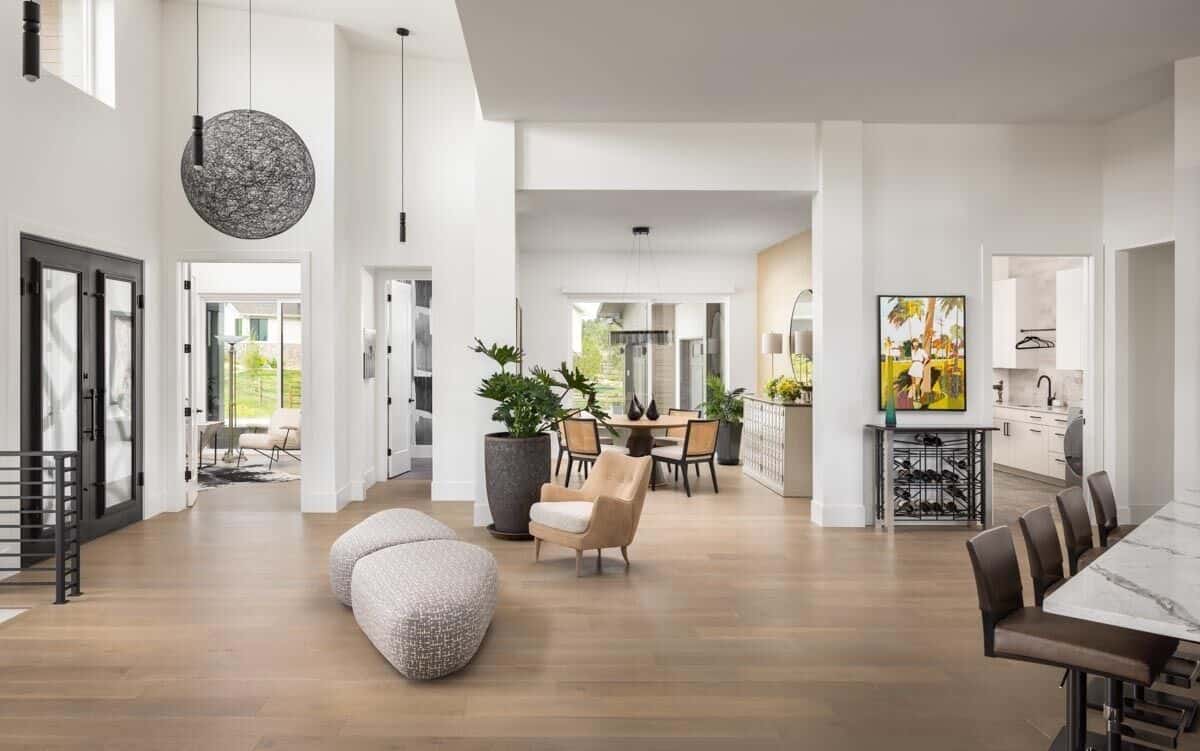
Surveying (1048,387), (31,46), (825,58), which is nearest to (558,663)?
(31,46)

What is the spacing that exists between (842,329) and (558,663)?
4.13 metres

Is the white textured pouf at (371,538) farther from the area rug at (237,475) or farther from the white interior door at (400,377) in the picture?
the area rug at (237,475)

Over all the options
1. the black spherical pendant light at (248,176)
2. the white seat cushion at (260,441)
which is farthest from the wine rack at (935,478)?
the white seat cushion at (260,441)

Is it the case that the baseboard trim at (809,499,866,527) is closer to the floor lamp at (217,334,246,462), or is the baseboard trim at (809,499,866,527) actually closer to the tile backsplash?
the tile backsplash

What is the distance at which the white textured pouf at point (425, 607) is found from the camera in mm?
3311

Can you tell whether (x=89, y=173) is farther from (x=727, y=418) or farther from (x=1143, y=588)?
(x=727, y=418)

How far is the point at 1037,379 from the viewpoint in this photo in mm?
9844

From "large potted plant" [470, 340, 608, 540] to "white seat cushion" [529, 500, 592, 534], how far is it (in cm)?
68

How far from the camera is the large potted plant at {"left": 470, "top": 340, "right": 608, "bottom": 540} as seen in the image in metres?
6.04

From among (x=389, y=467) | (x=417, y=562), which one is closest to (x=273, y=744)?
(x=417, y=562)

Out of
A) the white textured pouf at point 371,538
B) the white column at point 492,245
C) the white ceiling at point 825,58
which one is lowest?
the white textured pouf at point 371,538

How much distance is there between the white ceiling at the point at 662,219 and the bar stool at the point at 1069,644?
4756 mm

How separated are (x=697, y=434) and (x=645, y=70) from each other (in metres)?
3.82

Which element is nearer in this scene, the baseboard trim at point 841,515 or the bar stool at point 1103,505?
the bar stool at point 1103,505
